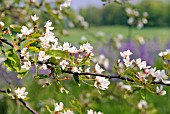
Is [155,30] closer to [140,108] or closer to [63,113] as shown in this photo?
[140,108]

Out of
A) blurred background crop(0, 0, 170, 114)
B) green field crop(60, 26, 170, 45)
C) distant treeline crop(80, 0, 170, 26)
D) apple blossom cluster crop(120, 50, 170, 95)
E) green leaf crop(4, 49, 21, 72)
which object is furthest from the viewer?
distant treeline crop(80, 0, 170, 26)

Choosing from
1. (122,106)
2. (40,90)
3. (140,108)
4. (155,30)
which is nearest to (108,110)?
(122,106)

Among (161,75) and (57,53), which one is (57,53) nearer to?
(57,53)

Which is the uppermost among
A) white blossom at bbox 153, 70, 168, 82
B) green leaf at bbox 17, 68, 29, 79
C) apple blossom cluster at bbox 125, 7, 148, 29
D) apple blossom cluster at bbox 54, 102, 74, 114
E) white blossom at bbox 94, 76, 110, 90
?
apple blossom cluster at bbox 125, 7, 148, 29

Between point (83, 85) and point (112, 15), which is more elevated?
point (112, 15)

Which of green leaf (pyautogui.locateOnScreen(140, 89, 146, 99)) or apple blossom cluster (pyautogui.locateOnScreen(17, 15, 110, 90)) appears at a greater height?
apple blossom cluster (pyautogui.locateOnScreen(17, 15, 110, 90))

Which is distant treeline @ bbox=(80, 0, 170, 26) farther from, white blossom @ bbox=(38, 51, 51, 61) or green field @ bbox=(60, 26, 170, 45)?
white blossom @ bbox=(38, 51, 51, 61)

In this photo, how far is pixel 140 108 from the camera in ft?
10.1

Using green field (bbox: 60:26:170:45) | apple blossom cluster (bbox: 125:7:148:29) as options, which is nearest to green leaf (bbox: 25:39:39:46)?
apple blossom cluster (bbox: 125:7:148:29)

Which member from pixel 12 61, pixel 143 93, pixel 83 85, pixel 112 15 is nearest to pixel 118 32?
pixel 112 15

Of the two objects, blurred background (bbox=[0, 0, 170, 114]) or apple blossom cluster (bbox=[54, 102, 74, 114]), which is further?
blurred background (bbox=[0, 0, 170, 114])

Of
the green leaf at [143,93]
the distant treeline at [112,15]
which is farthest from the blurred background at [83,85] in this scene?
the distant treeline at [112,15]

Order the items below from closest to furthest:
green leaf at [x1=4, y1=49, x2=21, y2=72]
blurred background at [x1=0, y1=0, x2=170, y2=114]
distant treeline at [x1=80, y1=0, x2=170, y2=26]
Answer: green leaf at [x1=4, y1=49, x2=21, y2=72]
blurred background at [x1=0, y1=0, x2=170, y2=114]
distant treeline at [x1=80, y1=0, x2=170, y2=26]

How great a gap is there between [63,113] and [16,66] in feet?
0.78
